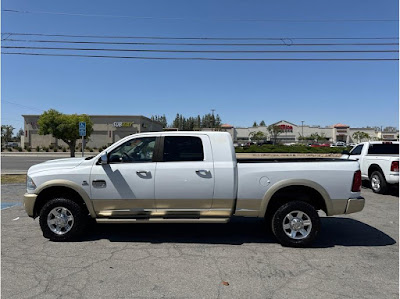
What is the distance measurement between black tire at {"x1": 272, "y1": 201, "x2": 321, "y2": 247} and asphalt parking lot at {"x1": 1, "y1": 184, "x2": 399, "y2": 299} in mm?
158

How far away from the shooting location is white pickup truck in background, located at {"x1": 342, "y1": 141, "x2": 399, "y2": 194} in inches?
368

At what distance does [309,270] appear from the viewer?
12.7 ft

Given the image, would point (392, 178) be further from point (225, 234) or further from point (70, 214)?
point (70, 214)

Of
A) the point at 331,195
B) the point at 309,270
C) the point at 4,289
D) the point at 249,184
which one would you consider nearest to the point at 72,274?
the point at 4,289

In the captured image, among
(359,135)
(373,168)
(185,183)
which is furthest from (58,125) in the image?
(359,135)

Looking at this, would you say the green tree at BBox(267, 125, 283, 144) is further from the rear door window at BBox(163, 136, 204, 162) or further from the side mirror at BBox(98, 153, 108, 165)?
the side mirror at BBox(98, 153, 108, 165)

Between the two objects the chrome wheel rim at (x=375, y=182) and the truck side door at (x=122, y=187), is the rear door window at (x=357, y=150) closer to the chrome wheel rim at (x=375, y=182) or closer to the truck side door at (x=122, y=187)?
the chrome wheel rim at (x=375, y=182)

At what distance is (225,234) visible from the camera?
5.33m

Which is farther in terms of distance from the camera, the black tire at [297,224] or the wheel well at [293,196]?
the wheel well at [293,196]

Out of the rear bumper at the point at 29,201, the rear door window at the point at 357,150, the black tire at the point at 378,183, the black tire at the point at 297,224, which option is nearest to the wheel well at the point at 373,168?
the black tire at the point at 378,183

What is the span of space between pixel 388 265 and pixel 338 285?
3.72 feet

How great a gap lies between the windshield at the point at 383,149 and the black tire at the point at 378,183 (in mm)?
972

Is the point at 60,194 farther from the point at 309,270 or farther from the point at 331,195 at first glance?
the point at 331,195

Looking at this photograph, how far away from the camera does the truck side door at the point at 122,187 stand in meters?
4.70
